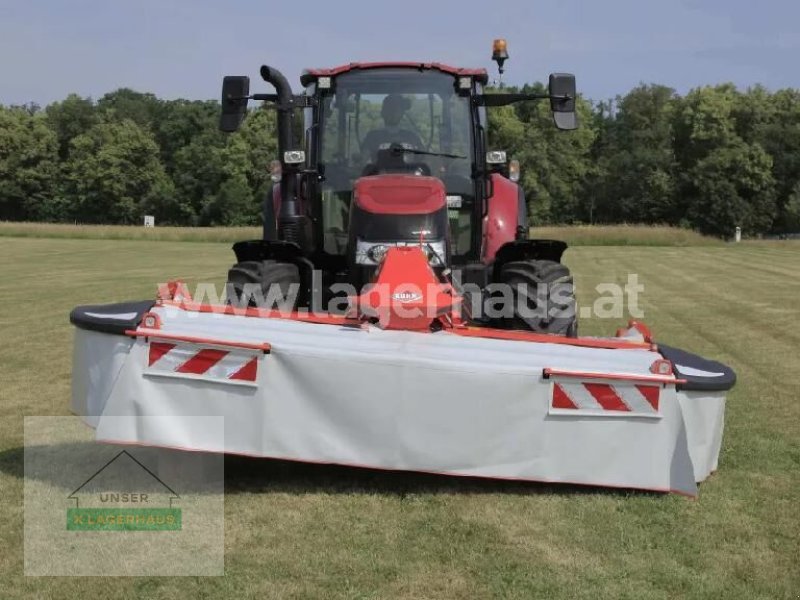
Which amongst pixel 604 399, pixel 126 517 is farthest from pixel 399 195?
pixel 126 517

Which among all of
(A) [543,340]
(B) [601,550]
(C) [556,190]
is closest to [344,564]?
(B) [601,550]

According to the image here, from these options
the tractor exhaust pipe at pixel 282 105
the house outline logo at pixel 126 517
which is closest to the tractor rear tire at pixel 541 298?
the tractor exhaust pipe at pixel 282 105

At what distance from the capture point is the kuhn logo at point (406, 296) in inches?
172

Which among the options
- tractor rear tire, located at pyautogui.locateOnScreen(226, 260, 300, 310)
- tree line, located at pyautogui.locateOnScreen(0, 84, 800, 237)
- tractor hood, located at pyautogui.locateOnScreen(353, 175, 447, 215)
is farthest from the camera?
tree line, located at pyautogui.locateOnScreen(0, 84, 800, 237)

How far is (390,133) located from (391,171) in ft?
1.20

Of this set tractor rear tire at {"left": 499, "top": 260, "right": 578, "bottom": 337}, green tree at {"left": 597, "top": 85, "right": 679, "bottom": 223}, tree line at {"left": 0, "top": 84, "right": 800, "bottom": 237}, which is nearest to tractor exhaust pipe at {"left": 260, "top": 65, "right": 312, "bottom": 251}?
tractor rear tire at {"left": 499, "top": 260, "right": 578, "bottom": 337}

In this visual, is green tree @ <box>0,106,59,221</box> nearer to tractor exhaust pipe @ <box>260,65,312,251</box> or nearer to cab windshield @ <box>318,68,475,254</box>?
tractor exhaust pipe @ <box>260,65,312,251</box>

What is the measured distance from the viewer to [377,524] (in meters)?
3.67

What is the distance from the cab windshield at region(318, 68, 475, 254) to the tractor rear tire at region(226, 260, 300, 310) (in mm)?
615

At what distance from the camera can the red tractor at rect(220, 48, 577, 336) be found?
5531 millimetres

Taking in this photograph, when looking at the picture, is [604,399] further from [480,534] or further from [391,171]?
[391,171]

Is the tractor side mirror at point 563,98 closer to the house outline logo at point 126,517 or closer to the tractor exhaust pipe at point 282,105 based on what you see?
the tractor exhaust pipe at point 282,105

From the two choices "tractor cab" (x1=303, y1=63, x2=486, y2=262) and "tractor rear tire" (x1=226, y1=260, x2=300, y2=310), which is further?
"tractor cab" (x1=303, y1=63, x2=486, y2=262)

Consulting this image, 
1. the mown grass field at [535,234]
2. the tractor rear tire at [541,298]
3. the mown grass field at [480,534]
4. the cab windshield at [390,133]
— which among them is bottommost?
the mown grass field at [535,234]
